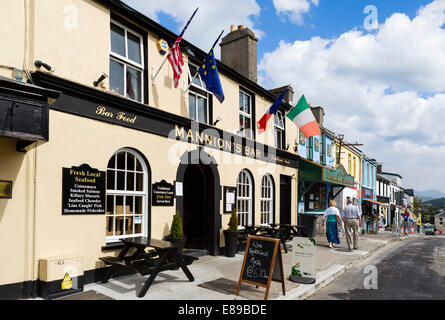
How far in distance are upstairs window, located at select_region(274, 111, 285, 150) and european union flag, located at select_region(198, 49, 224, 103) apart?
5664 millimetres

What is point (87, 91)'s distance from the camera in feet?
20.7

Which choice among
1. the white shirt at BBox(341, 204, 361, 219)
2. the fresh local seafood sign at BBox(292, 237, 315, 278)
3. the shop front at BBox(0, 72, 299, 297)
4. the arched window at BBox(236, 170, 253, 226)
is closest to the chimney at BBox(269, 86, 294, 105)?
the arched window at BBox(236, 170, 253, 226)

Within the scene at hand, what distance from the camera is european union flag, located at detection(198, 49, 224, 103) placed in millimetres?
8812

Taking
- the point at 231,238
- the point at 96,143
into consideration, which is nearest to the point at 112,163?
the point at 96,143

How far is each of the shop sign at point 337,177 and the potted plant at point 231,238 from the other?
6652 millimetres

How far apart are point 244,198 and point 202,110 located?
3.62 m

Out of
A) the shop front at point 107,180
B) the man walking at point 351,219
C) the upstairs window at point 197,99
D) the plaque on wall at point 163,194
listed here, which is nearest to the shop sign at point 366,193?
the man walking at point 351,219

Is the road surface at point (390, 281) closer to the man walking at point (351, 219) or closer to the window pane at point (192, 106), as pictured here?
the man walking at point (351, 219)

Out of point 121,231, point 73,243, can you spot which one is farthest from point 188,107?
point 73,243

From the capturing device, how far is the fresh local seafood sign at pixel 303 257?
7082 mm

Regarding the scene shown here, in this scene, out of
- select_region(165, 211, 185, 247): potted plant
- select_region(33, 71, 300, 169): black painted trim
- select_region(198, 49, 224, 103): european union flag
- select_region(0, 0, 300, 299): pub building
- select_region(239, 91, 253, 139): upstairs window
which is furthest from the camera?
select_region(239, 91, 253, 139): upstairs window

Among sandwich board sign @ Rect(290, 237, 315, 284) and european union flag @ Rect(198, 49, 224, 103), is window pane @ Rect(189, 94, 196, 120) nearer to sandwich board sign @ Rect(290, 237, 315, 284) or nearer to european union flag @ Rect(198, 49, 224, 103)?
european union flag @ Rect(198, 49, 224, 103)
